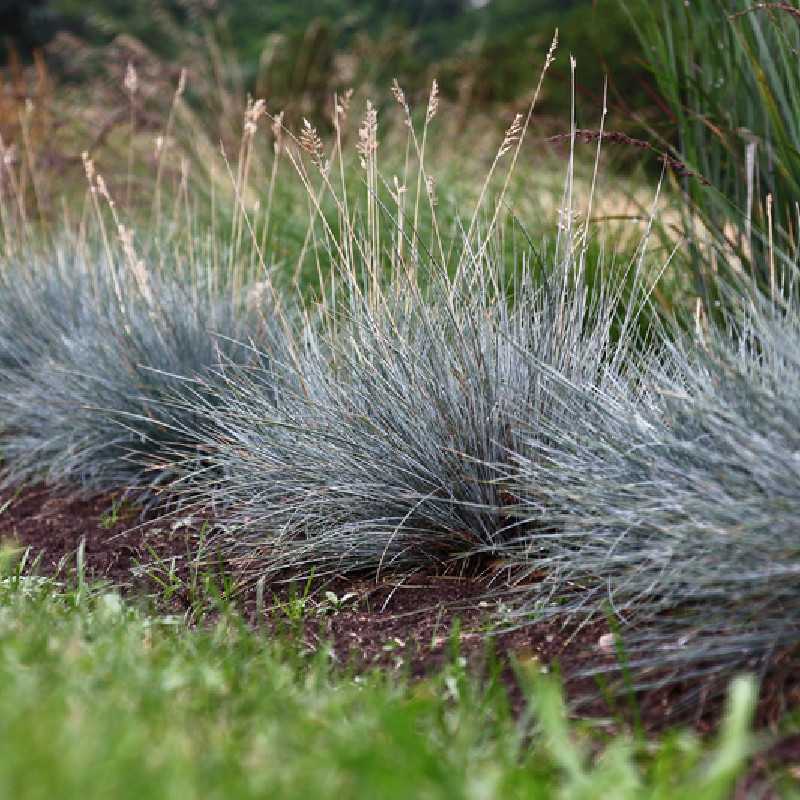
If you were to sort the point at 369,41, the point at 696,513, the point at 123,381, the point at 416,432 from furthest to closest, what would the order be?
the point at 369,41
the point at 123,381
the point at 416,432
the point at 696,513

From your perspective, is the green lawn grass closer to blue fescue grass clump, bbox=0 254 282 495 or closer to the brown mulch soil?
the brown mulch soil

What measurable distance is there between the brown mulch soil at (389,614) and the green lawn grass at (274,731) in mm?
93

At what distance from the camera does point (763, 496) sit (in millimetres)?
2268

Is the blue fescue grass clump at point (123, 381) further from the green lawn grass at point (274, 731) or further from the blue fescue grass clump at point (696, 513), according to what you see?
the blue fescue grass clump at point (696, 513)

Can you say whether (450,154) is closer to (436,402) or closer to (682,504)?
(436,402)

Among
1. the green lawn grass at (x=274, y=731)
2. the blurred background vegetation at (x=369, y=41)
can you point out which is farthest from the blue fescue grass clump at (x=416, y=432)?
the blurred background vegetation at (x=369, y=41)

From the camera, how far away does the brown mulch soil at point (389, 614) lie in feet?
7.24

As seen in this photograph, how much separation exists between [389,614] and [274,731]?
106 cm

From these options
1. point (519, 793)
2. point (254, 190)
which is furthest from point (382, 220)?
point (519, 793)

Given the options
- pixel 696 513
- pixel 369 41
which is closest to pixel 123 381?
pixel 696 513

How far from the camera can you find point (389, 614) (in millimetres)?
2867

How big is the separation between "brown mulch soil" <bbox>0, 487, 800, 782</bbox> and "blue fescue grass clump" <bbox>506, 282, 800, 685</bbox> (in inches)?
3.1

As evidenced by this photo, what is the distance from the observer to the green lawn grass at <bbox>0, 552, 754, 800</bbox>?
59.6 inches

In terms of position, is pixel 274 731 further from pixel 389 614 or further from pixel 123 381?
pixel 123 381
